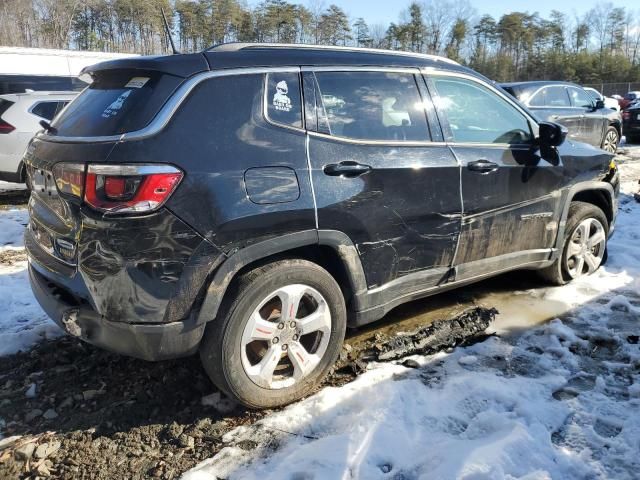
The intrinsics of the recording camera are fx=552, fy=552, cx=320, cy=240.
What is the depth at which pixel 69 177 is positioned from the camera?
8.73 feet

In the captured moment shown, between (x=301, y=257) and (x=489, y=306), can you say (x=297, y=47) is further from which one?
(x=489, y=306)

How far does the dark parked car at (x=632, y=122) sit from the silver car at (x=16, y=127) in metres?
15.5

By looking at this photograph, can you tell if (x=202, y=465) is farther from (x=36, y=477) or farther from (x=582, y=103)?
(x=582, y=103)

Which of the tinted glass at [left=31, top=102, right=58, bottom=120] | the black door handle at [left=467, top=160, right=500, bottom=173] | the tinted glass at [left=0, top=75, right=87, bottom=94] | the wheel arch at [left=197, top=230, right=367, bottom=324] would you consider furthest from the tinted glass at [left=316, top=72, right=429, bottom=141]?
the tinted glass at [left=0, top=75, right=87, bottom=94]

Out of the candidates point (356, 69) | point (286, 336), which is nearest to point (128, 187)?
point (286, 336)

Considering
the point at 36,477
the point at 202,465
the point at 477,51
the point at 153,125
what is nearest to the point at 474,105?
the point at 153,125

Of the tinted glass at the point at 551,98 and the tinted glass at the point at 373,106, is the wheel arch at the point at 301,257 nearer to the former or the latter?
the tinted glass at the point at 373,106

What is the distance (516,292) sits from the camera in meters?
4.76

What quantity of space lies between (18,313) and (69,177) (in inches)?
84.2

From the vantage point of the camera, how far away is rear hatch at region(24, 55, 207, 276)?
262cm

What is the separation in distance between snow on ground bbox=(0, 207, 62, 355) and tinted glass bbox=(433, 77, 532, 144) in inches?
126

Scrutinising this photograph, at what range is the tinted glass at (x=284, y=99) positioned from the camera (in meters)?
2.96

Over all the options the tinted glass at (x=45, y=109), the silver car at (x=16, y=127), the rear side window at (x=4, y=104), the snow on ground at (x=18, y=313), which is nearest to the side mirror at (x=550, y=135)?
the snow on ground at (x=18, y=313)

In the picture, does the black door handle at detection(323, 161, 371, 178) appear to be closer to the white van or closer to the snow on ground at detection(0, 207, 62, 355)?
the snow on ground at detection(0, 207, 62, 355)
